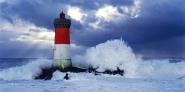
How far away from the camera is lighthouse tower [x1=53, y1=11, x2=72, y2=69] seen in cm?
2600

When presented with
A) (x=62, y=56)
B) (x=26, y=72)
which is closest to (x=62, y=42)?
(x=62, y=56)

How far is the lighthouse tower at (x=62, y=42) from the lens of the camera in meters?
26.0

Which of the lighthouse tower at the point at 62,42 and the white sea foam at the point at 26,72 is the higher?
the lighthouse tower at the point at 62,42

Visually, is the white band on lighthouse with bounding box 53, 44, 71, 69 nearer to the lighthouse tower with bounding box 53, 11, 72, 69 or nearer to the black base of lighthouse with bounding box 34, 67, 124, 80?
the lighthouse tower with bounding box 53, 11, 72, 69

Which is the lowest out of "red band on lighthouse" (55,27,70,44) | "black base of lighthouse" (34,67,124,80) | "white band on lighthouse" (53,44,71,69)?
"black base of lighthouse" (34,67,124,80)

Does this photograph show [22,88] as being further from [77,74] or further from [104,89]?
[77,74]

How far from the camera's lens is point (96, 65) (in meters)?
27.7

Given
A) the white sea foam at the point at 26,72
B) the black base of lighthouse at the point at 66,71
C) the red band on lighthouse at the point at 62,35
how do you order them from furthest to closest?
1. the white sea foam at the point at 26,72
2. the black base of lighthouse at the point at 66,71
3. the red band on lighthouse at the point at 62,35

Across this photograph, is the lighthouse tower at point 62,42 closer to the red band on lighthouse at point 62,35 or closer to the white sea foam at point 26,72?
the red band on lighthouse at point 62,35

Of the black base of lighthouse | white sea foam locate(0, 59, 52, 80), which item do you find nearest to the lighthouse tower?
the black base of lighthouse

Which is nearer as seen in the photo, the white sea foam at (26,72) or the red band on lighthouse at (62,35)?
the red band on lighthouse at (62,35)

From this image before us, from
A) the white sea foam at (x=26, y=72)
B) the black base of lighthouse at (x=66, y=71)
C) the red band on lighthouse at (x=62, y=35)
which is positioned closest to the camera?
the red band on lighthouse at (x=62, y=35)

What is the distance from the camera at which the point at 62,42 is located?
1025 inches

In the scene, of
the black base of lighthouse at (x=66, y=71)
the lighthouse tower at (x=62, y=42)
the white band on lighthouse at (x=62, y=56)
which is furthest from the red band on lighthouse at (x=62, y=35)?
the black base of lighthouse at (x=66, y=71)
